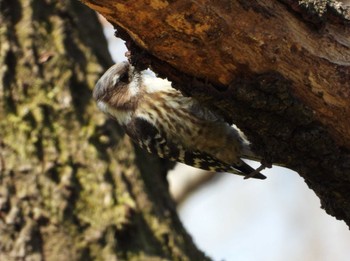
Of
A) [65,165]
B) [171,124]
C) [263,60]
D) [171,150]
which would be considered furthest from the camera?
[65,165]

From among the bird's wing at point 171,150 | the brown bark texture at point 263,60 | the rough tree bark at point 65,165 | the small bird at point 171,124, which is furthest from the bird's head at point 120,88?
the brown bark texture at point 263,60

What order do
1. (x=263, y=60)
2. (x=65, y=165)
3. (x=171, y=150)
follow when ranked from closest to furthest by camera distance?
1. (x=263, y=60)
2. (x=171, y=150)
3. (x=65, y=165)

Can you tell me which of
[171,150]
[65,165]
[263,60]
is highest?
[263,60]

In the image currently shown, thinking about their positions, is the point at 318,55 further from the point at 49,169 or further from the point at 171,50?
the point at 49,169

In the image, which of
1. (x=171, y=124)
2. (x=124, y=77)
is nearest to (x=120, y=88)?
(x=124, y=77)

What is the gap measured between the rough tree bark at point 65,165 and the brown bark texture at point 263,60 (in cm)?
181

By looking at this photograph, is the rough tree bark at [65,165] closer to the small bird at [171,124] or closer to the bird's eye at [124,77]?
the small bird at [171,124]

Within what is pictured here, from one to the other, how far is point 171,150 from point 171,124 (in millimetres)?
192

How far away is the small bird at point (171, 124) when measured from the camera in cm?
447

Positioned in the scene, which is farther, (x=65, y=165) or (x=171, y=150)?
(x=65, y=165)

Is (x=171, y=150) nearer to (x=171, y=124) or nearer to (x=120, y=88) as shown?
(x=171, y=124)

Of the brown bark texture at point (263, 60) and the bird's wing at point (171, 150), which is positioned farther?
the bird's wing at point (171, 150)

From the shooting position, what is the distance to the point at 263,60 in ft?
9.84

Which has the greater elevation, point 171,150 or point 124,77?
point 124,77
